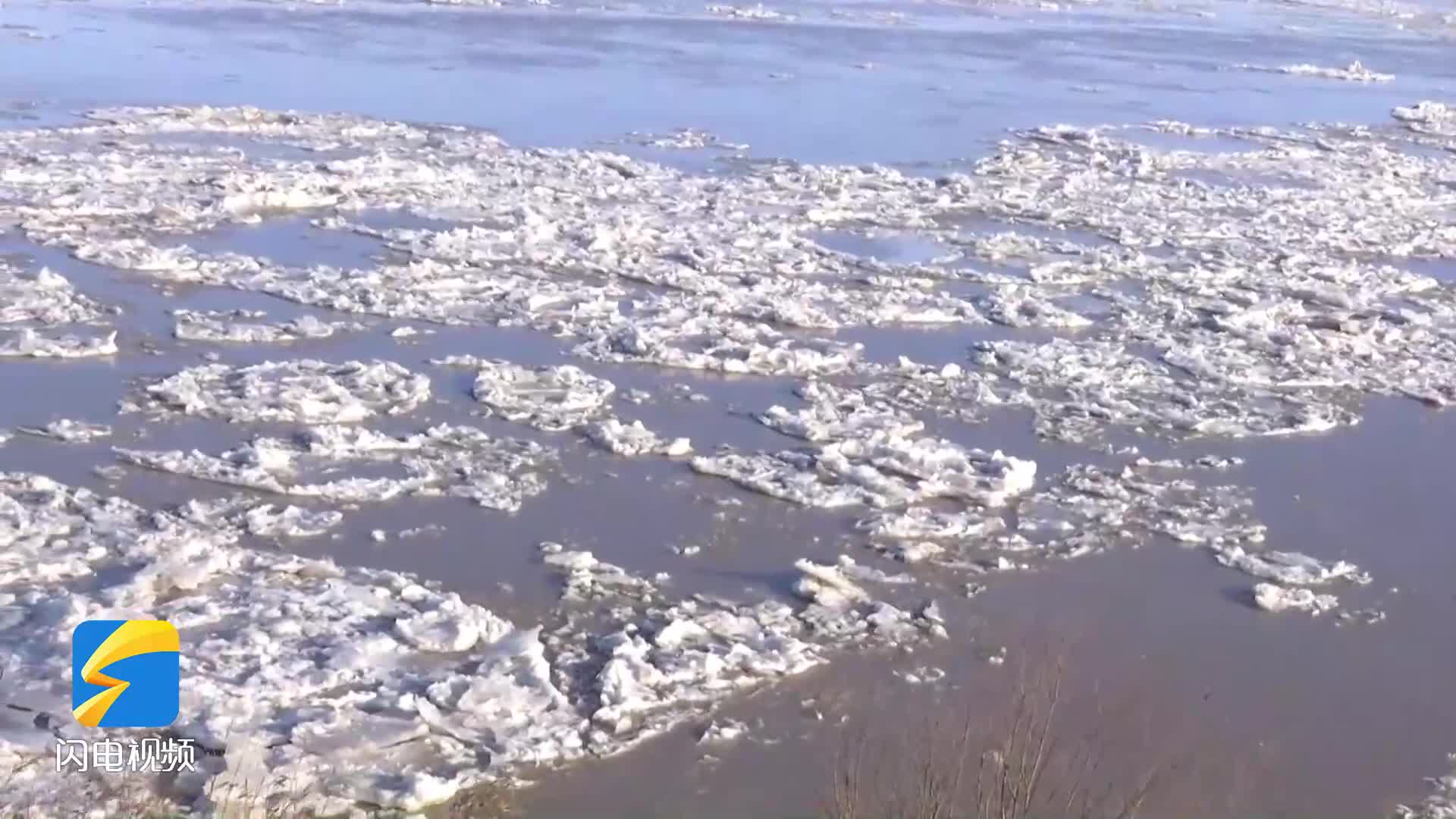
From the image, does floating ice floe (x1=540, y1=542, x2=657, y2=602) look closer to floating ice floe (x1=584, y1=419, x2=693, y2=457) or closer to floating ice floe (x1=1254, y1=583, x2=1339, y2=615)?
floating ice floe (x1=584, y1=419, x2=693, y2=457)

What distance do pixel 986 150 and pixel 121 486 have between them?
12.9m

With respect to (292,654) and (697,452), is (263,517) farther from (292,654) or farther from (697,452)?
(697,452)

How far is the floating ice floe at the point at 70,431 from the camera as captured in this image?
25.8 ft

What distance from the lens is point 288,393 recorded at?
8.55 m

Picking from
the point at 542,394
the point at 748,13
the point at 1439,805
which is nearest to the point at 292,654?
the point at 542,394

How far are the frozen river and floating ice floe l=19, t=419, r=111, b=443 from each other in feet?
0.14

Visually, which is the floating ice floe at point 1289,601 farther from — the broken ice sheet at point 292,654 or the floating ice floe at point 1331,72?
the floating ice floe at point 1331,72

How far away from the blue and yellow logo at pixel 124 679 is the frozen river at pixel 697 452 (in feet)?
0.58

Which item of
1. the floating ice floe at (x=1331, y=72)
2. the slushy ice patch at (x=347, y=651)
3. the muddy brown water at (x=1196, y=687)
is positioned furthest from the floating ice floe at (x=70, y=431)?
the floating ice floe at (x=1331, y=72)

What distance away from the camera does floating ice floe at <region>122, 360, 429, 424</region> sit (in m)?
8.38

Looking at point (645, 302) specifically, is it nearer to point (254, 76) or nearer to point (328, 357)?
point (328, 357)

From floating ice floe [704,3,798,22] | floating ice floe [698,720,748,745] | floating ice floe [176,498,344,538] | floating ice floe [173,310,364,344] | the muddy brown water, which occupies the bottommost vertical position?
the muddy brown water

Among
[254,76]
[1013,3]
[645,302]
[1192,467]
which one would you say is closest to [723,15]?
[1013,3]
